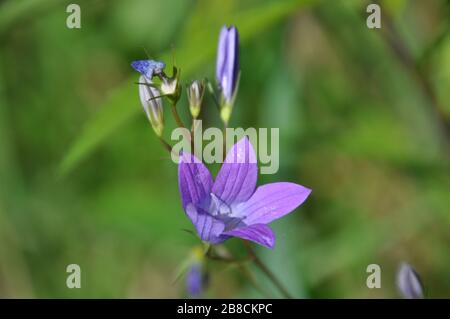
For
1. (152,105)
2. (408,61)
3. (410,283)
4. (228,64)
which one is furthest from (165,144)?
(408,61)

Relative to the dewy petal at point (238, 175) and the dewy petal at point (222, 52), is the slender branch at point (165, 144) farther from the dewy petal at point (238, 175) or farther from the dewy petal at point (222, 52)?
the dewy petal at point (222, 52)

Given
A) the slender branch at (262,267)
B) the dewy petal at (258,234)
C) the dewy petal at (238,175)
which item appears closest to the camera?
the dewy petal at (258,234)

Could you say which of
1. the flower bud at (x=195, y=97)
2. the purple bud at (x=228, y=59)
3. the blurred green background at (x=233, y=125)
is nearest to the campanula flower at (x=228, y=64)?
the purple bud at (x=228, y=59)

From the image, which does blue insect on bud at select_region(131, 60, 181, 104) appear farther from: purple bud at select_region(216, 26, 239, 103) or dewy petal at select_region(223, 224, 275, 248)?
dewy petal at select_region(223, 224, 275, 248)
